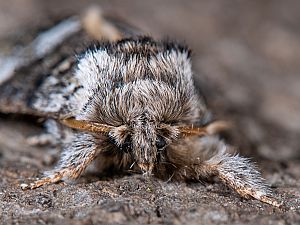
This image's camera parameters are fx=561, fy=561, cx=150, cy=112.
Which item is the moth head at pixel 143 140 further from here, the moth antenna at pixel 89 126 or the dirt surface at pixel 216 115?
the dirt surface at pixel 216 115

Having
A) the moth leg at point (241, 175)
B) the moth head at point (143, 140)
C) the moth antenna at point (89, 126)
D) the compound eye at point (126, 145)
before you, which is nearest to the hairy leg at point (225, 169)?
the moth leg at point (241, 175)

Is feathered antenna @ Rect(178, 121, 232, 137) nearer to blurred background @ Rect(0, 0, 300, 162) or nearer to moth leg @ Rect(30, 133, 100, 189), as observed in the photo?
blurred background @ Rect(0, 0, 300, 162)

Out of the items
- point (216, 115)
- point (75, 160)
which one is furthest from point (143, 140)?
point (216, 115)

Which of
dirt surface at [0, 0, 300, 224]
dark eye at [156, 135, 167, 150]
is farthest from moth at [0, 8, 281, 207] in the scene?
dirt surface at [0, 0, 300, 224]

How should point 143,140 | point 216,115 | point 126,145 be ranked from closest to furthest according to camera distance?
point 143,140 → point 126,145 → point 216,115

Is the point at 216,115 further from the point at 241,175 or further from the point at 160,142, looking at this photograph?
the point at 160,142

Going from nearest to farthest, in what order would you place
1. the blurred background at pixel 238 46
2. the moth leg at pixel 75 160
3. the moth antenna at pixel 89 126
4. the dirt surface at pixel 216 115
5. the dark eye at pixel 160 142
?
the dirt surface at pixel 216 115 < the dark eye at pixel 160 142 < the moth antenna at pixel 89 126 < the moth leg at pixel 75 160 < the blurred background at pixel 238 46

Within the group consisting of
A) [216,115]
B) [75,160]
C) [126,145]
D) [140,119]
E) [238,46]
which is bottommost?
[75,160]
